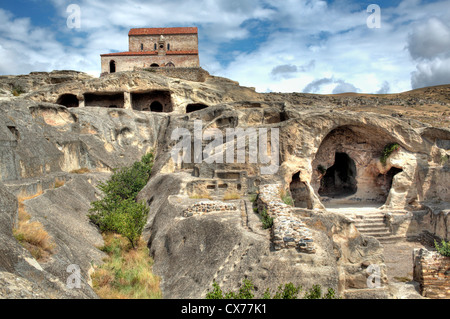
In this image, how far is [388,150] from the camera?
15.5m

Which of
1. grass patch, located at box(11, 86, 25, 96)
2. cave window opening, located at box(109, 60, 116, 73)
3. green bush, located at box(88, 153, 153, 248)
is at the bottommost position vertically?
green bush, located at box(88, 153, 153, 248)

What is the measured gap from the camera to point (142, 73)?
24812mm

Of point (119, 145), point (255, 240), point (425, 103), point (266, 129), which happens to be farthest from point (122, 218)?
point (425, 103)

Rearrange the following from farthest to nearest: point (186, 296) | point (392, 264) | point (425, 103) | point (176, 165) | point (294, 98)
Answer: point (425, 103)
point (294, 98)
point (176, 165)
point (392, 264)
point (186, 296)

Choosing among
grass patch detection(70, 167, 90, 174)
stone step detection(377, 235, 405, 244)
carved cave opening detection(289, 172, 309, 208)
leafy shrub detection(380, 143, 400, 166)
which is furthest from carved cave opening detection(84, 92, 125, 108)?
stone step detection(377, 235, 405, 244)

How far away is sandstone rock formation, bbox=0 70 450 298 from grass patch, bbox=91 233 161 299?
0.33 metres

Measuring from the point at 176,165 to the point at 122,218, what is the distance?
823 centimetres

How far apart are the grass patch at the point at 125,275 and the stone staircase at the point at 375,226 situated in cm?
887

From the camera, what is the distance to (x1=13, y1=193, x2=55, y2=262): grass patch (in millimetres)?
6182

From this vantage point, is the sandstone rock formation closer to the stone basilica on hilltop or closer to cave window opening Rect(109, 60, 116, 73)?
cave window opening Rect(109, 60, 116, 73)

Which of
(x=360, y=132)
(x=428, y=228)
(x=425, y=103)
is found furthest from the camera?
(x=425, y=103)

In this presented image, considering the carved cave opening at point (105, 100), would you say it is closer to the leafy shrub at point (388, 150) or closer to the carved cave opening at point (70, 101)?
the carved cave opening at point (70, 101)

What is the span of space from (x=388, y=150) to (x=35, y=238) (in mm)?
14964

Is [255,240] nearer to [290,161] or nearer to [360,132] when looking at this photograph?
[290,161]
